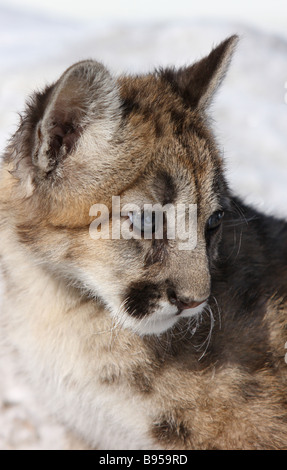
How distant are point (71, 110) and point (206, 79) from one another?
854 millimetres

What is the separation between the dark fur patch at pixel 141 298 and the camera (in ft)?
9.39

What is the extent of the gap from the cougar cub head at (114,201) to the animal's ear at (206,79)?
1.29ft

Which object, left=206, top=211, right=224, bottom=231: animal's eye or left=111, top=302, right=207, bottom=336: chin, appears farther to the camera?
left=206, top=211, right=224, bottom=231: animal's eye

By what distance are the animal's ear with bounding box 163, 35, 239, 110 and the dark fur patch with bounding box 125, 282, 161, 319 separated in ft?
3.34

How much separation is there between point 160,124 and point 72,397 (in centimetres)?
147

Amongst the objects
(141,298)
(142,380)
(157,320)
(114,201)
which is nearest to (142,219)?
(114,201)

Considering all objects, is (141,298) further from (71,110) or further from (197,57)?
(197,57)

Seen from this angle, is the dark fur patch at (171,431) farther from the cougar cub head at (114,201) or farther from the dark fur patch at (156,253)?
the dark fur patch at (156,253)

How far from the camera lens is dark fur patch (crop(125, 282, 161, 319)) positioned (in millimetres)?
2863

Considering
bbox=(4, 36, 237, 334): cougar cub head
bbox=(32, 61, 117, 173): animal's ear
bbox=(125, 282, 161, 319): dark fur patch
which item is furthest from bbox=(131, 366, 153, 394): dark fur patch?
bbox=(32, 61, 117, 173): animal's ear

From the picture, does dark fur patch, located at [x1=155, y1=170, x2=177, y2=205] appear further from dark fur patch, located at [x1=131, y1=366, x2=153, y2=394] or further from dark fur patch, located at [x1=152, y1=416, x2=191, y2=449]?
dark fur patch, located at [x1=152, y1=416, x2=191, y2=449]

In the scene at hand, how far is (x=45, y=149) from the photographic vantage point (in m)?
2.81

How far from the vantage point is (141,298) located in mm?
2891

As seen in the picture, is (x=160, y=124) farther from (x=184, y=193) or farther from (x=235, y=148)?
(x=235, y=148)
